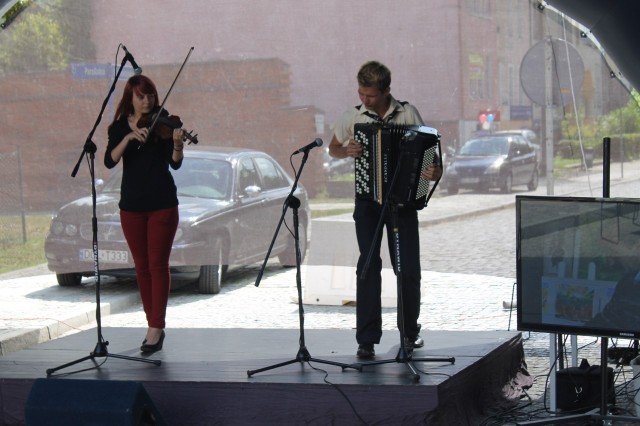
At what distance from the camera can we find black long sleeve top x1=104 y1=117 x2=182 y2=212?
6672 millimetres

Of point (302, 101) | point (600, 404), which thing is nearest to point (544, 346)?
point (600, 404)

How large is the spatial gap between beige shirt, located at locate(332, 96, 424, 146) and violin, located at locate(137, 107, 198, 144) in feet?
3.05

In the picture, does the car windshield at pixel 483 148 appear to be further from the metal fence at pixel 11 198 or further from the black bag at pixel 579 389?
the black bag at pixel 579 389

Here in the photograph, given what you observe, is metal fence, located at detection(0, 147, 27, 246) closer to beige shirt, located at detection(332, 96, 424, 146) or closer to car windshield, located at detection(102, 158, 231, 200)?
car windshield, located at detection(102, 158, 231, 200)

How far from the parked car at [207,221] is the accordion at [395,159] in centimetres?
409

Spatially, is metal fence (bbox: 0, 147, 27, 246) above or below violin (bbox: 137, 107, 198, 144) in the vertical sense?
below

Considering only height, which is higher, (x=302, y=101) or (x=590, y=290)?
(x=302, y=101)

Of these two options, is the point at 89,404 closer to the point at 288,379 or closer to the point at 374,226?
the point at 288,379

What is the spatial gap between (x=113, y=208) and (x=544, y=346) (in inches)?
174

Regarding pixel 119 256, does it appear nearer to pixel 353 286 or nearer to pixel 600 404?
pixel 353 286

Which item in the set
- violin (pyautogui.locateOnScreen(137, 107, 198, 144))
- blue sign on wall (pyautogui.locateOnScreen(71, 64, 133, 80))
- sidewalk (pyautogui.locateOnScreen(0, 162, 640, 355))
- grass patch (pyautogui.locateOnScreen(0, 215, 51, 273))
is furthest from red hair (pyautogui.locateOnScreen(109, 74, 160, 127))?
grass patch (pyautogui.locateOnScreen(0, 215, 51, 273))

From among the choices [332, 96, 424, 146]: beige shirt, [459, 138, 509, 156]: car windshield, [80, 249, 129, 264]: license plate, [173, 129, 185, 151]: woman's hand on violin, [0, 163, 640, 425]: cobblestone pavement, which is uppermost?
[332, 96, 424, 146]: beige shirt

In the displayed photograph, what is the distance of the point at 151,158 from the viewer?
22.0 ft

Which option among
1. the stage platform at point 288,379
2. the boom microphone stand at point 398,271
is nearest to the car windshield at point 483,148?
the stage platform at point 288,379
